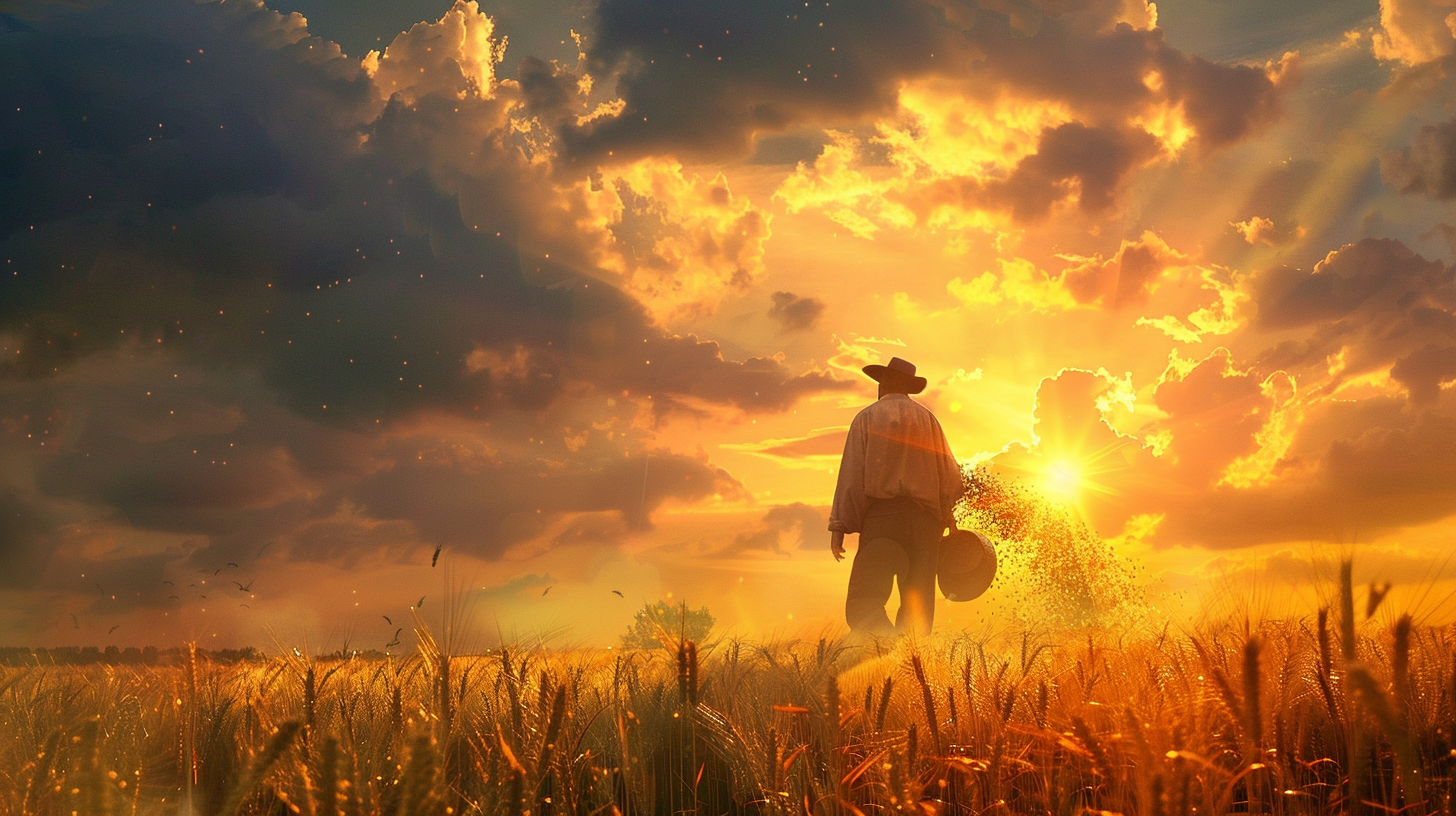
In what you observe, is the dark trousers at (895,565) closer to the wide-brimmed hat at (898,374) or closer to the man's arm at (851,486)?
the man's arm at (851,486)

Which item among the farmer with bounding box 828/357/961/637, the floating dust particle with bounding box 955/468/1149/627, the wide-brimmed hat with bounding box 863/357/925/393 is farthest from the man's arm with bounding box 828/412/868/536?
the floating dust particle with bounding box 955/468/1149/627

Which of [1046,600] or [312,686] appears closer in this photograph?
[312,686]

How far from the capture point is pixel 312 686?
2.45 metres

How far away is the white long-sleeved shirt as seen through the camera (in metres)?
8.23

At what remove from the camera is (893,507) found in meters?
8.30

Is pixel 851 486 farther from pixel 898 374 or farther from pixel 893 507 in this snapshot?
pixel 898 374

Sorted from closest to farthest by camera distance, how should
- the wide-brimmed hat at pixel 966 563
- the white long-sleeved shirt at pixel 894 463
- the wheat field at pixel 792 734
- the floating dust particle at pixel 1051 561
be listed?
the wheat field at pixel 792 734
the white long-sleeved shirt at pixel 894 463
the wide-brimmed hat at pixel 966 563
the floating dust particle at pixel 1051 561

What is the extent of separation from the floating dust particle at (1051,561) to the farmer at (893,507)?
5.33m

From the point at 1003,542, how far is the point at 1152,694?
11.8 meters

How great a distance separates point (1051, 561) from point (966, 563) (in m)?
6.13

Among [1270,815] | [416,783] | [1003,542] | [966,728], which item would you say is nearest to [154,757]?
[416,783]

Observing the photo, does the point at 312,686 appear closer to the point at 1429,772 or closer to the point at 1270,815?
the point at 1270,815

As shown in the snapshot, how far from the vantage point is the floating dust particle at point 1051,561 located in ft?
44.3

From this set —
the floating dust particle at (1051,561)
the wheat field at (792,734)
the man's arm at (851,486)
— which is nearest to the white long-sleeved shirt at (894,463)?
the man's arm at (851,486)
